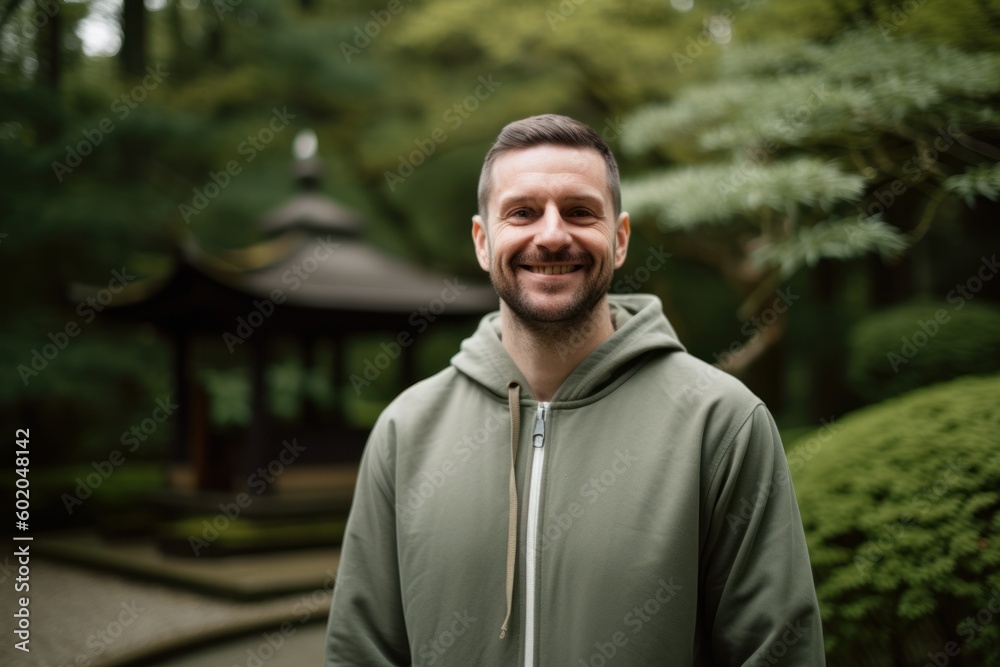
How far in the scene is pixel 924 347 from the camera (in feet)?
16.1

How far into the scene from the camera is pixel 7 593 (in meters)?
5.54

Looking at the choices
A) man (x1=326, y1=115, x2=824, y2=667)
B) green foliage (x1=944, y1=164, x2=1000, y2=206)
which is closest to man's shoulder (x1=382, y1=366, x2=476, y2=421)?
man (x1=326, y1=115, x2=824, y2=667)

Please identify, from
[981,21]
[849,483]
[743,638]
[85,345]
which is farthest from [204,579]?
[981,21]

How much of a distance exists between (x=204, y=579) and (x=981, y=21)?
22.5ft
